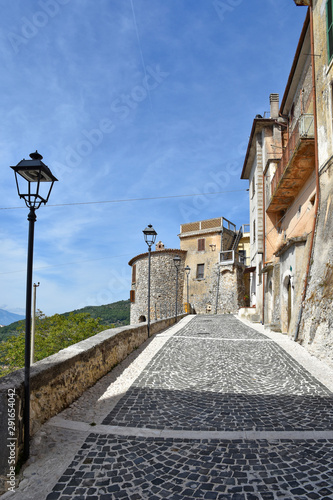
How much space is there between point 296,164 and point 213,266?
2002 centimetres

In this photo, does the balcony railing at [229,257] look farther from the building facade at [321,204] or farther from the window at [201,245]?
the building facade at [321,204]

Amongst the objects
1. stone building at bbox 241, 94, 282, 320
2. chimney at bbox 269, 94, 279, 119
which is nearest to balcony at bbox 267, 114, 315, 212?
stone building at bbox 241, 94, 282, 320

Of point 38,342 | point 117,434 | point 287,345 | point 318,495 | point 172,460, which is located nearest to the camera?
point 318,495

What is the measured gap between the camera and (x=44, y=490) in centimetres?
264

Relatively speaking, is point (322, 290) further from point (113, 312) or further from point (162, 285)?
point (113, 312)

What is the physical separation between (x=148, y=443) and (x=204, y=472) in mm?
812

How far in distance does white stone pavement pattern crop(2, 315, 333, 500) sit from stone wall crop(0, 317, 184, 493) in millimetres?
176

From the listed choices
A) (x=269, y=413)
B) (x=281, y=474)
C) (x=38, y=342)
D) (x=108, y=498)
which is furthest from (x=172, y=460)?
(x=38, y=342)

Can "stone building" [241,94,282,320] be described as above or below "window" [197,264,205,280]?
above

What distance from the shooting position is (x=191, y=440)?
11.5 feet

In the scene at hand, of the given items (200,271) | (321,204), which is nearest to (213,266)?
(200,271)

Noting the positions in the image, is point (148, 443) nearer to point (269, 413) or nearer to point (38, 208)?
point (269, 413)

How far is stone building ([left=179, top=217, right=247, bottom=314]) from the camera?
29.3 meters

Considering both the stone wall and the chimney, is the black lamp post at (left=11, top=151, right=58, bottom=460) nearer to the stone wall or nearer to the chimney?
the stone wall
